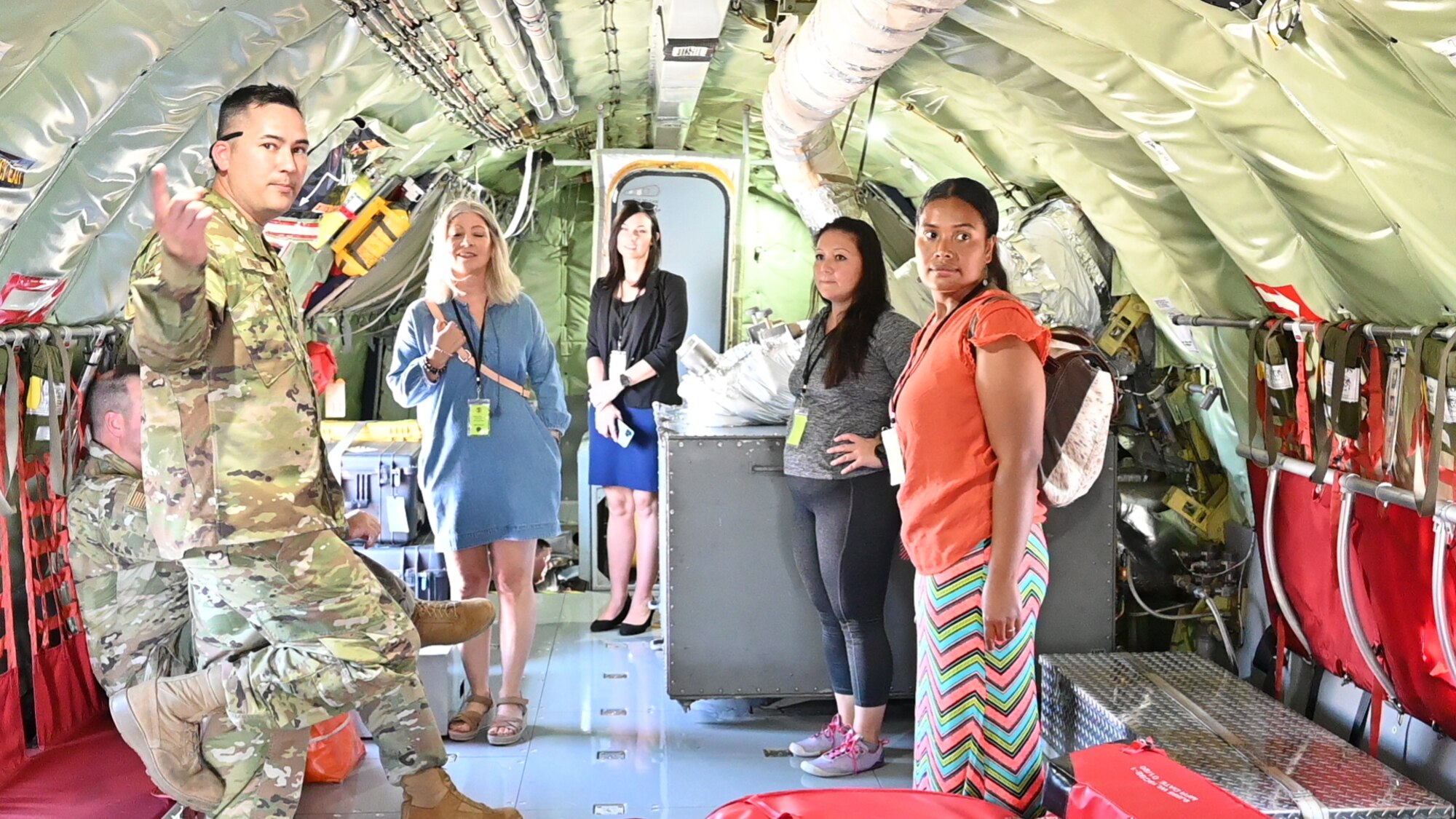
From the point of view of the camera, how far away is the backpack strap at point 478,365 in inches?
155

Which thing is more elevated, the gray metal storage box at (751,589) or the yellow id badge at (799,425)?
the yellow id badge at (799,425)

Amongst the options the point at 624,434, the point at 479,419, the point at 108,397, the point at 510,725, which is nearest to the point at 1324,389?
the point at 479,419

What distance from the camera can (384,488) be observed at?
17.9ft

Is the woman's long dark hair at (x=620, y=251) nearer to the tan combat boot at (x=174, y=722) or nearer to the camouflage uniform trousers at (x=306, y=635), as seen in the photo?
the camouflage uniform trousers at (x=306, y=635)

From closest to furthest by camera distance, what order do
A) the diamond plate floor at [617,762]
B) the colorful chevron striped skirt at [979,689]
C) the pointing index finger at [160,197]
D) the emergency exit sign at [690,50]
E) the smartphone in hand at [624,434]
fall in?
the pointing index finger at [160,197] → the colorful chevron striped skirt at [979,689] → the diamond plate floor at [617,762] → the emergency exit sign at [690,50] → the smartphone in hand at [624,434]

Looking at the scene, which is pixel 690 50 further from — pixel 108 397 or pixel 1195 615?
pixel 1195 615

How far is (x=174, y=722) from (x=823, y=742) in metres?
1.86

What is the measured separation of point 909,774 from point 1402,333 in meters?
1.80

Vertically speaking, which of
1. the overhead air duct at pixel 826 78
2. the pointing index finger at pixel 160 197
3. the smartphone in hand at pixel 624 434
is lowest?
the smartphone in hand at pixel 624 434

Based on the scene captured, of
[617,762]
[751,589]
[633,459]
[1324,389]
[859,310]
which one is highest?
[859,310]

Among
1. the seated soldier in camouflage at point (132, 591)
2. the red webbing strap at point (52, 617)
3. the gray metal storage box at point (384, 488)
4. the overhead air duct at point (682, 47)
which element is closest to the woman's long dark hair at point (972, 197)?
the overhead air duct at point (682, 47)

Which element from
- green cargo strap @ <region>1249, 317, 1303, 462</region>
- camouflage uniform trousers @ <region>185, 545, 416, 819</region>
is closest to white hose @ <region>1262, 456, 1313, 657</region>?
green cargo strap @ <region>1249, 317, 1303, 462</region>

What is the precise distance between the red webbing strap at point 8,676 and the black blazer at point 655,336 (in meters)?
2.59

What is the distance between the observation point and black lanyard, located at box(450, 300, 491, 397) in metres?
3.96
